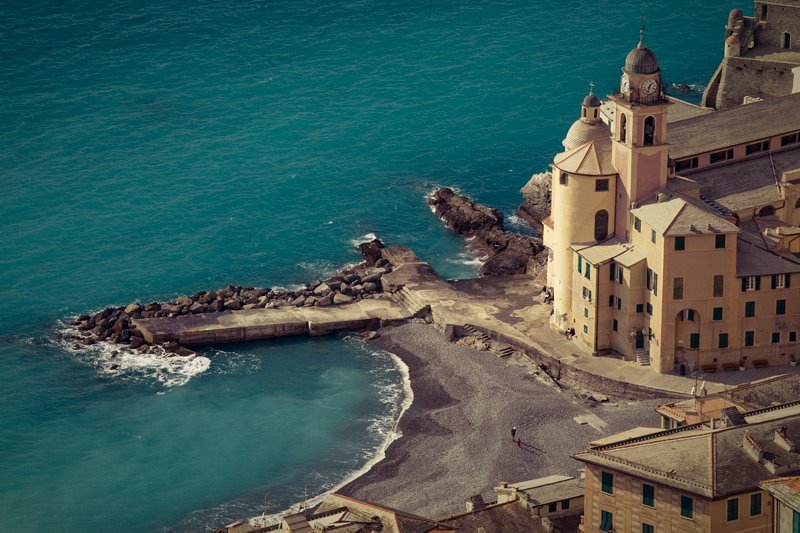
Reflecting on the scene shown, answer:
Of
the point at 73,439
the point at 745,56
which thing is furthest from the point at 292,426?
the point at 745,56

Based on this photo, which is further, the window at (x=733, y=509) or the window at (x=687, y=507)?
the window at (x=687, y=507)

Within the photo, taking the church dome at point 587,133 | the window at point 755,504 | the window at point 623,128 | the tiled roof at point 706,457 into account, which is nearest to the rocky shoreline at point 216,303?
the church dome at point 587,133

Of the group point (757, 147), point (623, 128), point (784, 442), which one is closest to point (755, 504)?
point (784, 442)

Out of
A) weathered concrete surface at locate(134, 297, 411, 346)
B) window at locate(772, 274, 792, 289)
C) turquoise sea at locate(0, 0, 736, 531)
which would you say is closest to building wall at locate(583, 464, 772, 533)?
turquoise sea at locate(0, 0, 736, 531)

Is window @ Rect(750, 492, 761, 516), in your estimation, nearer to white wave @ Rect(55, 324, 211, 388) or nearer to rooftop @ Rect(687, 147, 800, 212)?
rooftop @ Rect(687, 147, 800, 212)

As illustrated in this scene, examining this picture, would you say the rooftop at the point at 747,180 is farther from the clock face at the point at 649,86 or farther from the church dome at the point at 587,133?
the clock face at the point at 649,86
